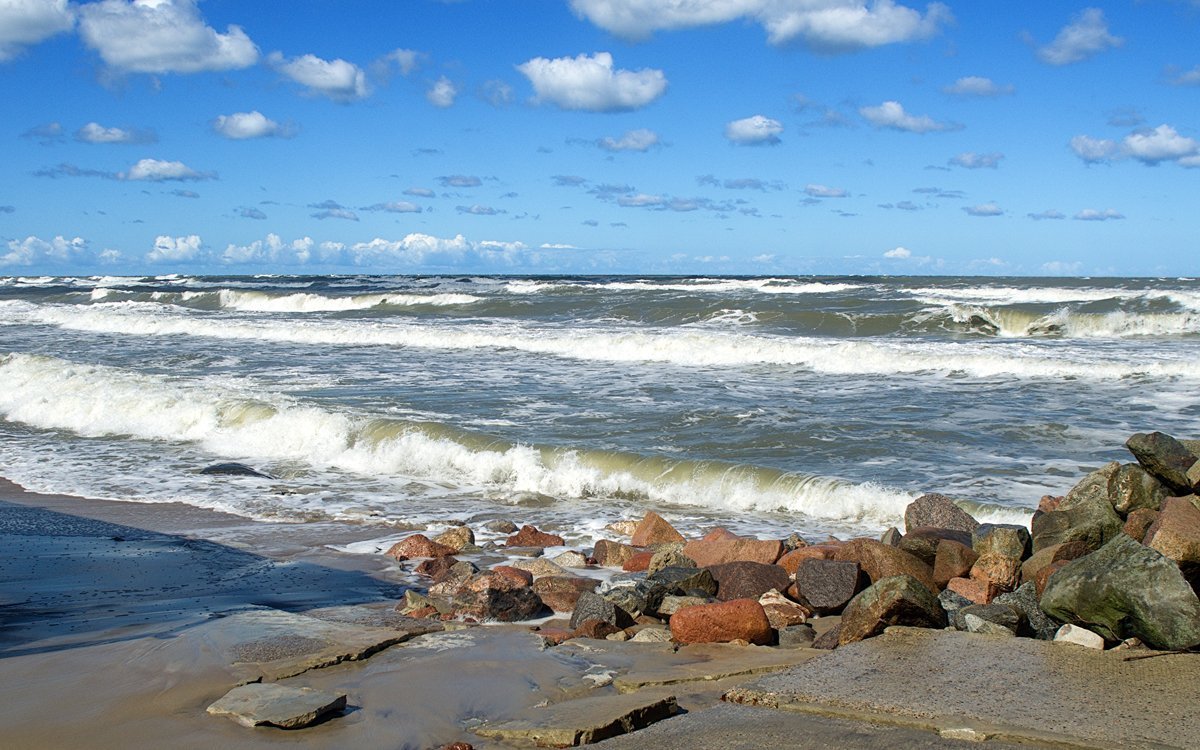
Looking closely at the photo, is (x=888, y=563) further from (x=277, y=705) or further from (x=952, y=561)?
(x=277, y=705)

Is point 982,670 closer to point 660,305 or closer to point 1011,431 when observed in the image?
point 1011,431

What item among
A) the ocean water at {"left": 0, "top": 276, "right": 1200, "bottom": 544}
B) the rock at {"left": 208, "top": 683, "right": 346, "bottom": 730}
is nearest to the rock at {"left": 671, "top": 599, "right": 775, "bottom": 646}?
the rock at {"left": 208, "top": 683, "right": 346, "bottom": 730}

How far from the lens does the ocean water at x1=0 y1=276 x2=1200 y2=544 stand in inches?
371

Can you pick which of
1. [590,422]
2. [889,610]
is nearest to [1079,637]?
[889,610]

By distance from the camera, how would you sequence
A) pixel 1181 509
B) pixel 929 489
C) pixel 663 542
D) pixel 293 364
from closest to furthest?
pixel 1181 509
pixel 663 542
pixel 929 489
pixel 293 364

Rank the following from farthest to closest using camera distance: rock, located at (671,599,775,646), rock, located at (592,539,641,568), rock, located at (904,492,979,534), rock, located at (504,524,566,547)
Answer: rock, located at (504,524,566,547) → rock, located at (592,539,641,568) → rock, located at (904,492,979,534) → rock, located at (671,599,775,646)

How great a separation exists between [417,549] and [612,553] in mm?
1488

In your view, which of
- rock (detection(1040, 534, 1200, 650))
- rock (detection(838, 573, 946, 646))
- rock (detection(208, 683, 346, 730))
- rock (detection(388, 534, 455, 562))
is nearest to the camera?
rock (detection(208, 683, 346, 730))

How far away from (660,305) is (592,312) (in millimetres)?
2499

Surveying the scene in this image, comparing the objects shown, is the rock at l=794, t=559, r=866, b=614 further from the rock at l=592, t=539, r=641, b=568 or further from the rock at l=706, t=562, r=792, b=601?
the rock at l=592, t=539, r=641, b=568

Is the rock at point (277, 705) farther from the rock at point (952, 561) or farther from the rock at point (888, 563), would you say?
the rock at point (952, 561)

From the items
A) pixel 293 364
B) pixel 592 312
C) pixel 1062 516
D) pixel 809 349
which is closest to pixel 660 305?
pixel 592 312

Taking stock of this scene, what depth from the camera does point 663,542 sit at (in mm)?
7770

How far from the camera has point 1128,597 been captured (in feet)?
13.8
